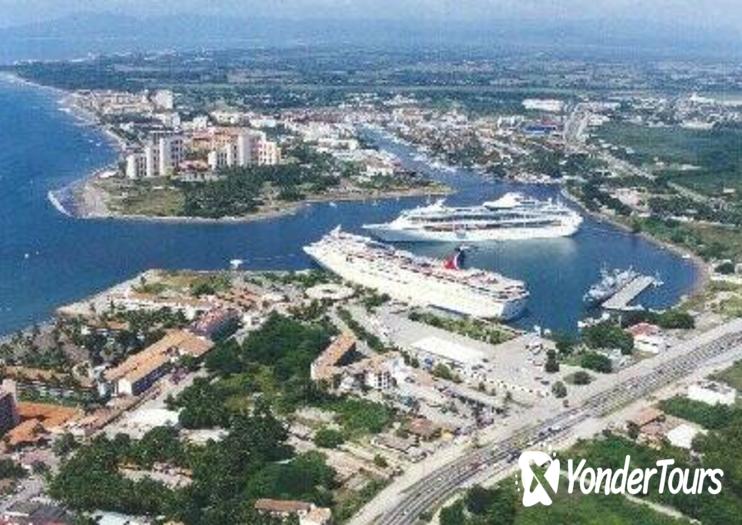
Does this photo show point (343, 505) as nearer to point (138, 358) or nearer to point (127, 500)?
point (127, 500)

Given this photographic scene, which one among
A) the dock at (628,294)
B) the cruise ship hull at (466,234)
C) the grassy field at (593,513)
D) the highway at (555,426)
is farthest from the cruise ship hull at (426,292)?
the grassy field at (593,513)

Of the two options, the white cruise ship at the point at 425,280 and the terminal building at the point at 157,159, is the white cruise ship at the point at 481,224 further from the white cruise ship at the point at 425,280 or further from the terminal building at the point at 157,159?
the terminal building at the point at 157,159

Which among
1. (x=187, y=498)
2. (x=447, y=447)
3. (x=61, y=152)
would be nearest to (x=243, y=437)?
(x=187, y=498)

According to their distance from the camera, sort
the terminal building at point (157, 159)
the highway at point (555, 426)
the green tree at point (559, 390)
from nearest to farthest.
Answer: the highway at point (555, 426) < the green tree at point (559, 390) < the terminal building at point (157, 159)

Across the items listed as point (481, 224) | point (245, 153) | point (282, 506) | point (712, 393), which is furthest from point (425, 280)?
point (245, 153)

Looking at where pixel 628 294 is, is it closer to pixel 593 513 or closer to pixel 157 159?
pixel 593 513
